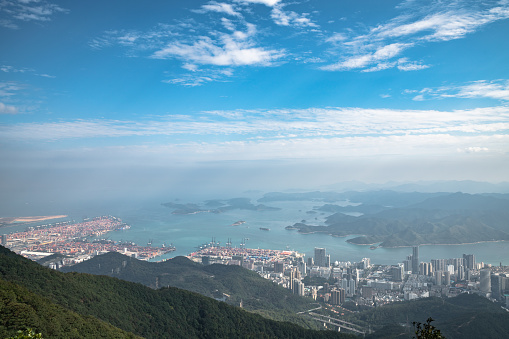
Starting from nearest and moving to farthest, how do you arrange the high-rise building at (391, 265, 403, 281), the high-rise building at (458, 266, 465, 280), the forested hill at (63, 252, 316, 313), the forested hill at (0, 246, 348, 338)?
the forested hill at (0, 246, 348, 338), the forested hill at (63, 252, 316, 313), the high-rise building at (458, 266, 465, 280), the high-rise building at (391, 265, 403, 281)

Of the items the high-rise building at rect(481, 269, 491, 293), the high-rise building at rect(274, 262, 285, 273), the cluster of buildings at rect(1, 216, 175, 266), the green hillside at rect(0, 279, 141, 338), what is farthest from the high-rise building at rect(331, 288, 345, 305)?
the cluster of buildings at rect(1, 216, 175, 266)

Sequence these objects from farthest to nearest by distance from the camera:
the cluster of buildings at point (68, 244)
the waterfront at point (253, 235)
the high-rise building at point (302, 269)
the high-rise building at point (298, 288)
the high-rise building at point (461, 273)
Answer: the waterfront at point (253, 235) < the cluster of buildings at point (68, 244) < the high-rise building at point (302, 269) < the high-rise building at point (461, 273) < the high-rise building at point (298, 288)

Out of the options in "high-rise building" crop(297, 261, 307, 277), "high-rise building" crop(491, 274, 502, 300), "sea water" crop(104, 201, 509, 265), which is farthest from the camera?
"sea water" crop(104, 201, 509, 265)

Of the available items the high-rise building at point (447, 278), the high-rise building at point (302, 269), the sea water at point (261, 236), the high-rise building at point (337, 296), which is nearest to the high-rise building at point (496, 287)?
the high-rise building at point (447, 278)

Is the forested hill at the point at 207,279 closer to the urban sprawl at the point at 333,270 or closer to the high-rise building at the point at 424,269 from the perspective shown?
the urban sprawl at the point at 333,270

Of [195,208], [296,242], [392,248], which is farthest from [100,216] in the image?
[392,248]

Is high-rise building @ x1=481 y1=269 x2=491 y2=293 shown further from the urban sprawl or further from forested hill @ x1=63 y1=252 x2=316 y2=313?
forested hill @ x1=63 y1=252 x2=316 y2=313
